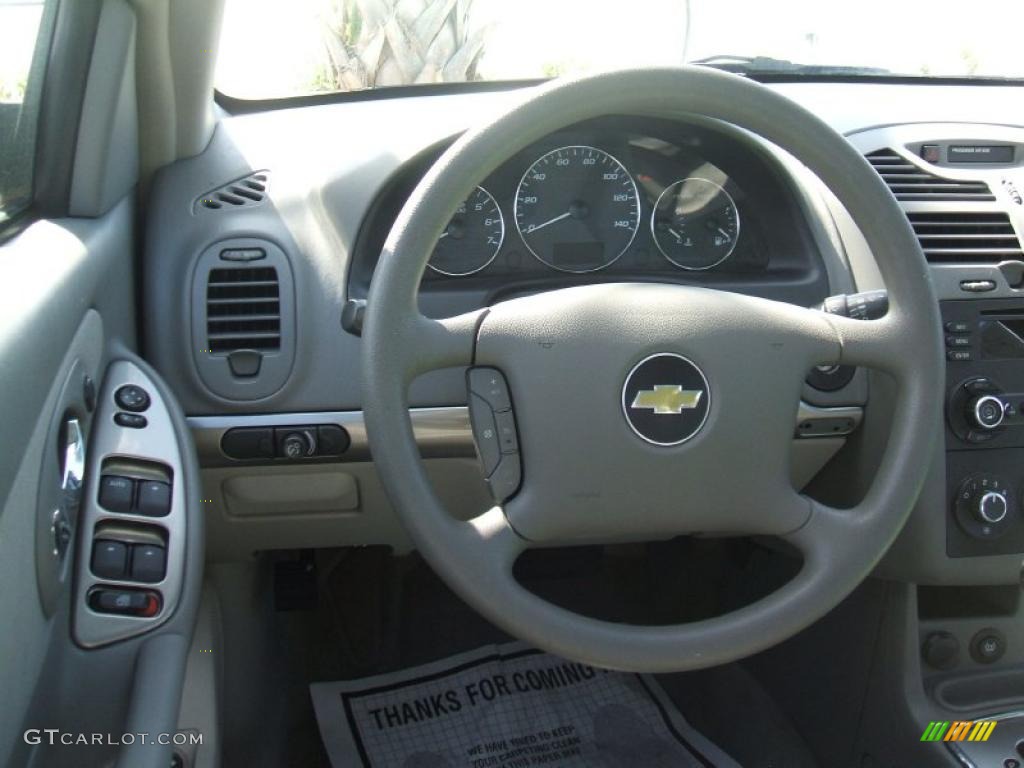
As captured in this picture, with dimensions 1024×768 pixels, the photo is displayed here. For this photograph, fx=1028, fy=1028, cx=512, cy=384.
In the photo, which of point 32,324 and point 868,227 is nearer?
point 32,324

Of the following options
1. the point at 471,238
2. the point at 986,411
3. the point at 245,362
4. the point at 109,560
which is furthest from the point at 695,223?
the point at 109,560

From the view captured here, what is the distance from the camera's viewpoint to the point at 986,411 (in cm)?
155

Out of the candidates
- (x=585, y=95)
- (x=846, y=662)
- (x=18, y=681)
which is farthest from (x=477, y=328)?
(x=846, y=662)

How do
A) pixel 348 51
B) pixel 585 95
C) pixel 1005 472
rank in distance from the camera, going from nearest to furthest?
pixel 585 95 → pixel 1005 472 → pixel 348 51

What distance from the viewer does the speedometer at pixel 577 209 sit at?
160cm

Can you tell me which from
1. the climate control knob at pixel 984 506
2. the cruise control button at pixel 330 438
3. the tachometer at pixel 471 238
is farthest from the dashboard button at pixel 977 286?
the cruise control button at pixel 330 438

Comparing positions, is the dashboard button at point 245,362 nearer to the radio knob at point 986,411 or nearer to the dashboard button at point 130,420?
the dashboard button at point 130,420

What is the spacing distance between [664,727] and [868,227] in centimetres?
108

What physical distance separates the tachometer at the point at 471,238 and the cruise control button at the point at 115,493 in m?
0.59

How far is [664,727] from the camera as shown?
192cm

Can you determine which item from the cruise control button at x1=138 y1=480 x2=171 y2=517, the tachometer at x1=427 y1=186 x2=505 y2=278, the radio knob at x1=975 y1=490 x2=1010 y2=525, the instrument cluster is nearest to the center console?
the radio knob at x1=975 y1=490 x2=1010 y2=525

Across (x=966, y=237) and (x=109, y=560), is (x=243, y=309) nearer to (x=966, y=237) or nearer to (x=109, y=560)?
(x=109, y=560)

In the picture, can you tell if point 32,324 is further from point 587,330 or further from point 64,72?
point 587,330

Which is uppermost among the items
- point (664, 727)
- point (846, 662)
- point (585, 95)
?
point (585, 95)
